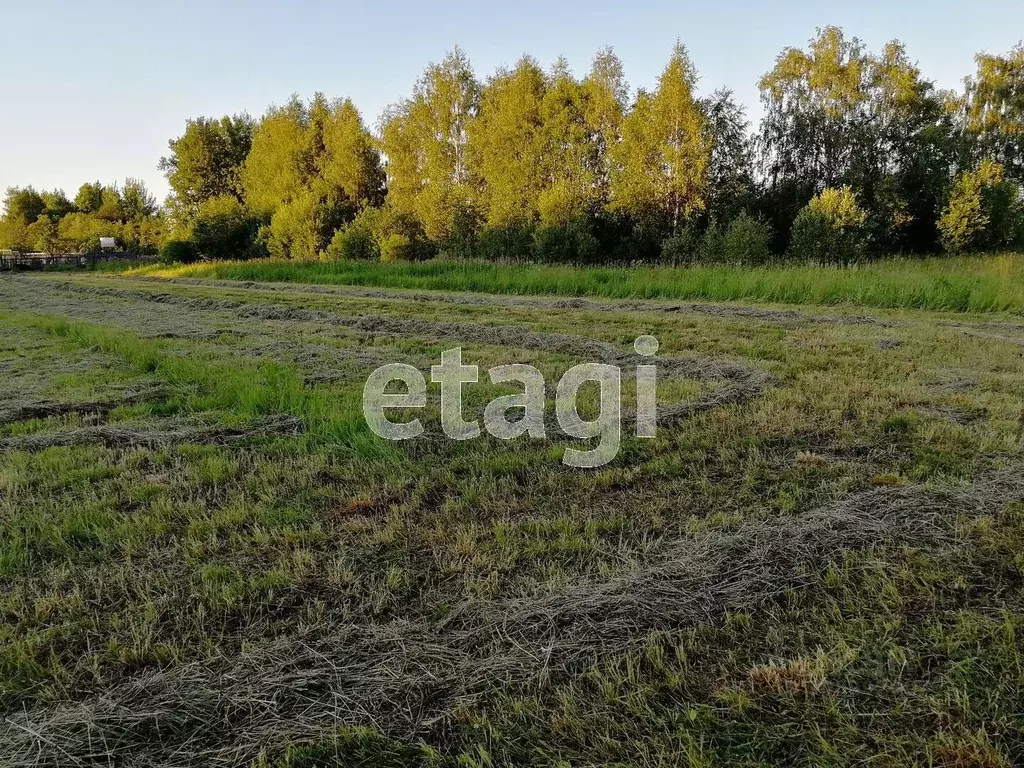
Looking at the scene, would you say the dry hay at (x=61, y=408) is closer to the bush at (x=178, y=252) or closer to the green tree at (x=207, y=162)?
the bush at (x=178, y=252)

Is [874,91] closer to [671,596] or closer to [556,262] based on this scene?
[556,262]

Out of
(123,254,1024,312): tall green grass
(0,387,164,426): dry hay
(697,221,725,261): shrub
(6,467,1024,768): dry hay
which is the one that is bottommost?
(6,467,1024,768): dry hay

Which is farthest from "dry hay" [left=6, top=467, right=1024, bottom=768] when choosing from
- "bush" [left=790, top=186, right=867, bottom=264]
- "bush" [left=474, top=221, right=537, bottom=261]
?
"bush" [left=474, top=221, right=537, bottom=261]

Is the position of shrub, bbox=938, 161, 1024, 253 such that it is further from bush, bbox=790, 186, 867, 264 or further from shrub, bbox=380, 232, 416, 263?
shrub, bbox=380, 232, 416, 263

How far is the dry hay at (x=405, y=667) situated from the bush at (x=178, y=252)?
35534 mm

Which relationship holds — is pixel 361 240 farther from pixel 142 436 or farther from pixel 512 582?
pixel 512 582

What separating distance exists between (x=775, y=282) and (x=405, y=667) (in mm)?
11336

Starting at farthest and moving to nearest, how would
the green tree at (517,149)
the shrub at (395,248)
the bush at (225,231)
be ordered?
1. the bush at (225,231)
2. the shrub at (395,248)
3. the green tree at (517,149)

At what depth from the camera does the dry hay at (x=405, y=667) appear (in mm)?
1452

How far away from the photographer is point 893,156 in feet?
77.4

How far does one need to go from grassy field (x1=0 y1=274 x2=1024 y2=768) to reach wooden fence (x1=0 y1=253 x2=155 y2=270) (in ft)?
135

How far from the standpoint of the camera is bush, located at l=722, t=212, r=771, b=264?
55.0 feet

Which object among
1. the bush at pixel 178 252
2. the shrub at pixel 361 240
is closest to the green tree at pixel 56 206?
the bush at pixel 178 252

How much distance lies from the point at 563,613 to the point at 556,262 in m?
19.4
